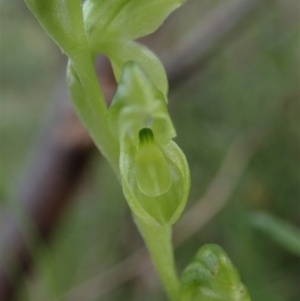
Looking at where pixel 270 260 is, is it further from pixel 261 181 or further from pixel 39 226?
pixel 39 226

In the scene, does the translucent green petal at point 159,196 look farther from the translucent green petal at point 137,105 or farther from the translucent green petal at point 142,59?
the translucent green petal at point 142,59

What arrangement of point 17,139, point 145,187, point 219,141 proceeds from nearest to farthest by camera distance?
point 145,187, point 219,141, point 17,139

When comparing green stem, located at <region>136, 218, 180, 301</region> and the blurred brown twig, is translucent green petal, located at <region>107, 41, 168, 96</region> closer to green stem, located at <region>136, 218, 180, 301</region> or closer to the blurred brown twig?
green stem, located at <region>136, 218, 180, 301</region>

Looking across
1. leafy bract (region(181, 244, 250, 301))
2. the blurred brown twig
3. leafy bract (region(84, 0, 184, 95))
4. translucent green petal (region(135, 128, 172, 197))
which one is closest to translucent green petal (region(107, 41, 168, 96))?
leafy bract (region(84, 0, 184, 95))

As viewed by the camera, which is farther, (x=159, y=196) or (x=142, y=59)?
(x=142, y=59)

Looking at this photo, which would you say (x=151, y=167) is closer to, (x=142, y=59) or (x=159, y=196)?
(x=159, y=196)

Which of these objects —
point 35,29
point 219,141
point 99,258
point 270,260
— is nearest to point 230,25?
point 219,141

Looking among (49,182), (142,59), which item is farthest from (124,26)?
(49,182)

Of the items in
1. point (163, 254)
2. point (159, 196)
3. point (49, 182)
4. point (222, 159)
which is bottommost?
point (222, 159)
